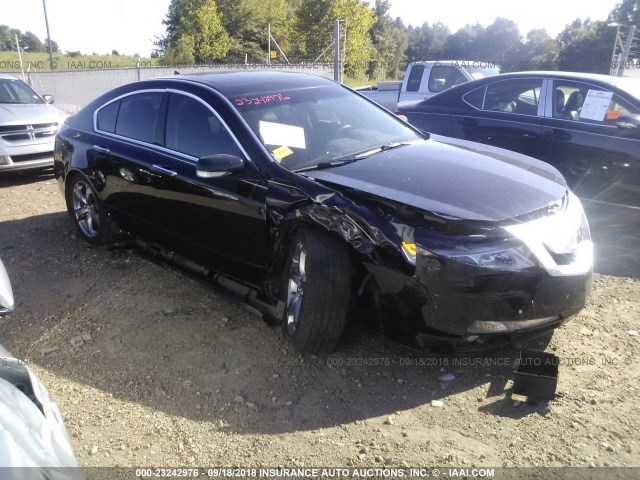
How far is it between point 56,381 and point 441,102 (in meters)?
5.25

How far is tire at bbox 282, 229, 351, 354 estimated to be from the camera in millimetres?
3062

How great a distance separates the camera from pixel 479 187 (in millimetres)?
3189

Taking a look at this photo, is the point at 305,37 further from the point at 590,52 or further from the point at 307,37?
the point at 590,52

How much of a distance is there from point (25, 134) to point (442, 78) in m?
7.40

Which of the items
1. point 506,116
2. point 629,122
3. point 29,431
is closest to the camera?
point 29,431

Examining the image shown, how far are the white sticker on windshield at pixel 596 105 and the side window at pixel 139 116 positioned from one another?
4.13 metres

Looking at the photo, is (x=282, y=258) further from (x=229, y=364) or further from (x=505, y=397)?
(x=505, y=397)

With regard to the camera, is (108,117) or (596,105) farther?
(596,105)

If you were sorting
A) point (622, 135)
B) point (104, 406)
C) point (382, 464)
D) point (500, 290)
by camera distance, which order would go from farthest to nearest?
point (622, 135)
point (104, 406)
point (500, 290)
point (382, 464)

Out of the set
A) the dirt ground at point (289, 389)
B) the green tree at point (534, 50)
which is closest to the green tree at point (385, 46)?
the green tree at point (534, 50)

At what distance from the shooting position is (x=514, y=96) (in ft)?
20.4

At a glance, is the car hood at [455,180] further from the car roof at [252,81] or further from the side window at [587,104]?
the side window at [587,104]

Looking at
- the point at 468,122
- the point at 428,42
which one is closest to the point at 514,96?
the point at 468,122

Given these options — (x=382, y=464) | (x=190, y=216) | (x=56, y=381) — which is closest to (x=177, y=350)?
(x=56, y=381)
